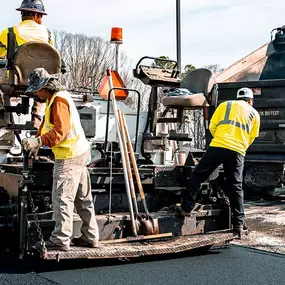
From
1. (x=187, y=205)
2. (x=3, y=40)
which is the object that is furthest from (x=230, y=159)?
(x=3, y=40)

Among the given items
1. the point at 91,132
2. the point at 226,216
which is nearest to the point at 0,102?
the point at 91,132

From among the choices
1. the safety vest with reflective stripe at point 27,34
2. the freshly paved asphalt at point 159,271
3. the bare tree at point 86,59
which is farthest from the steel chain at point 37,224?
the bare tree at point 86,59

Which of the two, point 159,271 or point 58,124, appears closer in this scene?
point 58,124

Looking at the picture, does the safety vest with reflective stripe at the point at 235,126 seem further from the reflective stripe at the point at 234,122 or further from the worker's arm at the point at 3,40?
the worker's arm at the point at 3,40

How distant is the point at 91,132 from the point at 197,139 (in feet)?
53.5

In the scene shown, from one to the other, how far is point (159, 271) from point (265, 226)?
3.04 meters

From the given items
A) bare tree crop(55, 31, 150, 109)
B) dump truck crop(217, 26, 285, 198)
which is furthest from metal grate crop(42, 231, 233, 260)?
bare tree crop(55, 31, 150, 109)

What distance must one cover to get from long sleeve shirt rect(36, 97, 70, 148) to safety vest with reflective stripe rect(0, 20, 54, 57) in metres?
1.18

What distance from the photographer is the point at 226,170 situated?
262 inches

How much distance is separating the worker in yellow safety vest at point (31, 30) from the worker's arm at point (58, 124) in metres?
1.18

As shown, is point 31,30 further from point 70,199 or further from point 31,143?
point 70,199

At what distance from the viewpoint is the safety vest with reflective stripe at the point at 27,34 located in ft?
21.4

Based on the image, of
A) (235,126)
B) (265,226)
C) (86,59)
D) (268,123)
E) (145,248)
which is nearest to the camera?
(145,248)

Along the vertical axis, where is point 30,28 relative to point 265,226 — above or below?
above
